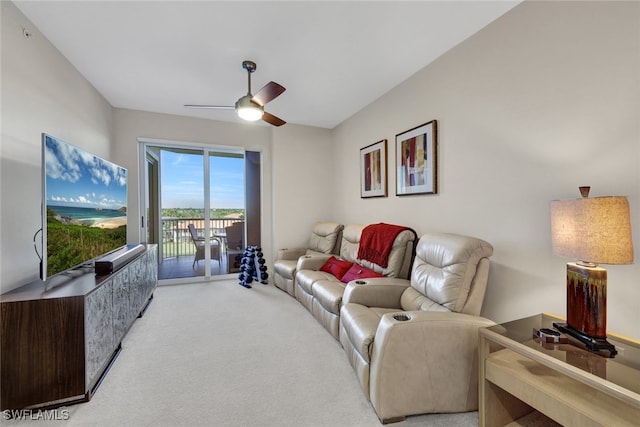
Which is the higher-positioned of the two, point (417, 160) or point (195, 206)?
point (417, 160)

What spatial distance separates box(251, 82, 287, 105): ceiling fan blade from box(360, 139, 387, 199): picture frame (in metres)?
1.51

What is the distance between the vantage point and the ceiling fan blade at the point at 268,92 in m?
2.44

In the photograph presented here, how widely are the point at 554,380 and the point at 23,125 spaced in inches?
146

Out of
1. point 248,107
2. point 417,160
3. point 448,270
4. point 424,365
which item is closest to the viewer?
point 424,365

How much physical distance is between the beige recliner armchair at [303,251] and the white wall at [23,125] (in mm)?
2520

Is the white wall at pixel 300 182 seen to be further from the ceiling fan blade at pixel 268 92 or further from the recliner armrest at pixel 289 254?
the ceiling fan blade at pixel 268 92

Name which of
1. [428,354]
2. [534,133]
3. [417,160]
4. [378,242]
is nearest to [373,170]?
[417,160]

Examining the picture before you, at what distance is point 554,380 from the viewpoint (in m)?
1.30

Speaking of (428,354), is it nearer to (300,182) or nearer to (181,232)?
(300,182)

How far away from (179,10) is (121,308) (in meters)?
2.46

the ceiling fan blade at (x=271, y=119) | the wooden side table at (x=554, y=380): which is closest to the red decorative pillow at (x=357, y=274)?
the wooden side table at (x=554, y=380)

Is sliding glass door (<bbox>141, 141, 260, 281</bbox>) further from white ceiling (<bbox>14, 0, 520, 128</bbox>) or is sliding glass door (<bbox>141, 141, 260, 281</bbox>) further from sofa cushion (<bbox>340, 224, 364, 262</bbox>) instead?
sofa cushion (<bbox>340, 224, 364, 262</bbox>)

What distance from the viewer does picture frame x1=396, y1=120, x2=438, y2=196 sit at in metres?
2.65

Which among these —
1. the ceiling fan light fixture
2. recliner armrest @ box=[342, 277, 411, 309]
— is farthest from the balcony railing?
recliner armrest @ box=[342, 277, 411, 309]
